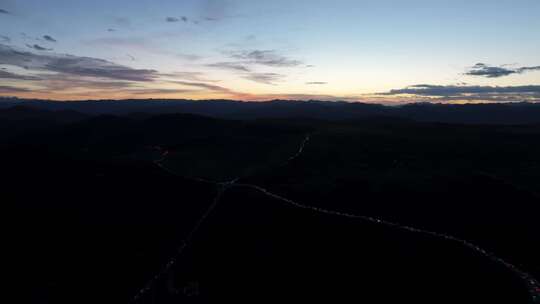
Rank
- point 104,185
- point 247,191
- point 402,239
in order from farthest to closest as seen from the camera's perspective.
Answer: point 104,185 < point 247,191 < point 402,239

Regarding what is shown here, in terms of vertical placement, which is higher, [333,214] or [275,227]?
[333,214]

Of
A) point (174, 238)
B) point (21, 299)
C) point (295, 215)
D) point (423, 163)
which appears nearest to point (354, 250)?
point (295, 215)

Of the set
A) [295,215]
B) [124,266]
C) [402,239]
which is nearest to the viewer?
[124,266]

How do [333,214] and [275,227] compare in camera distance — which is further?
[333,214]

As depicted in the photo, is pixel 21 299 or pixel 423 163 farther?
pixel 423 163

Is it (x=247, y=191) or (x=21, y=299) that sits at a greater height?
(x=247, y=191)

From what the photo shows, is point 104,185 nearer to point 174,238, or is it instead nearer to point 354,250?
point 174,238

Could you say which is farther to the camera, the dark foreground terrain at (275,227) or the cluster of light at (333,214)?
the dark foreground terrain at (275,227)

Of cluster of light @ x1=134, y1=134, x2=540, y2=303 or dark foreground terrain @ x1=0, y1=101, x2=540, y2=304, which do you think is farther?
dark foreground terrain @ x1=0, y1=101, x2=540, y2=304
